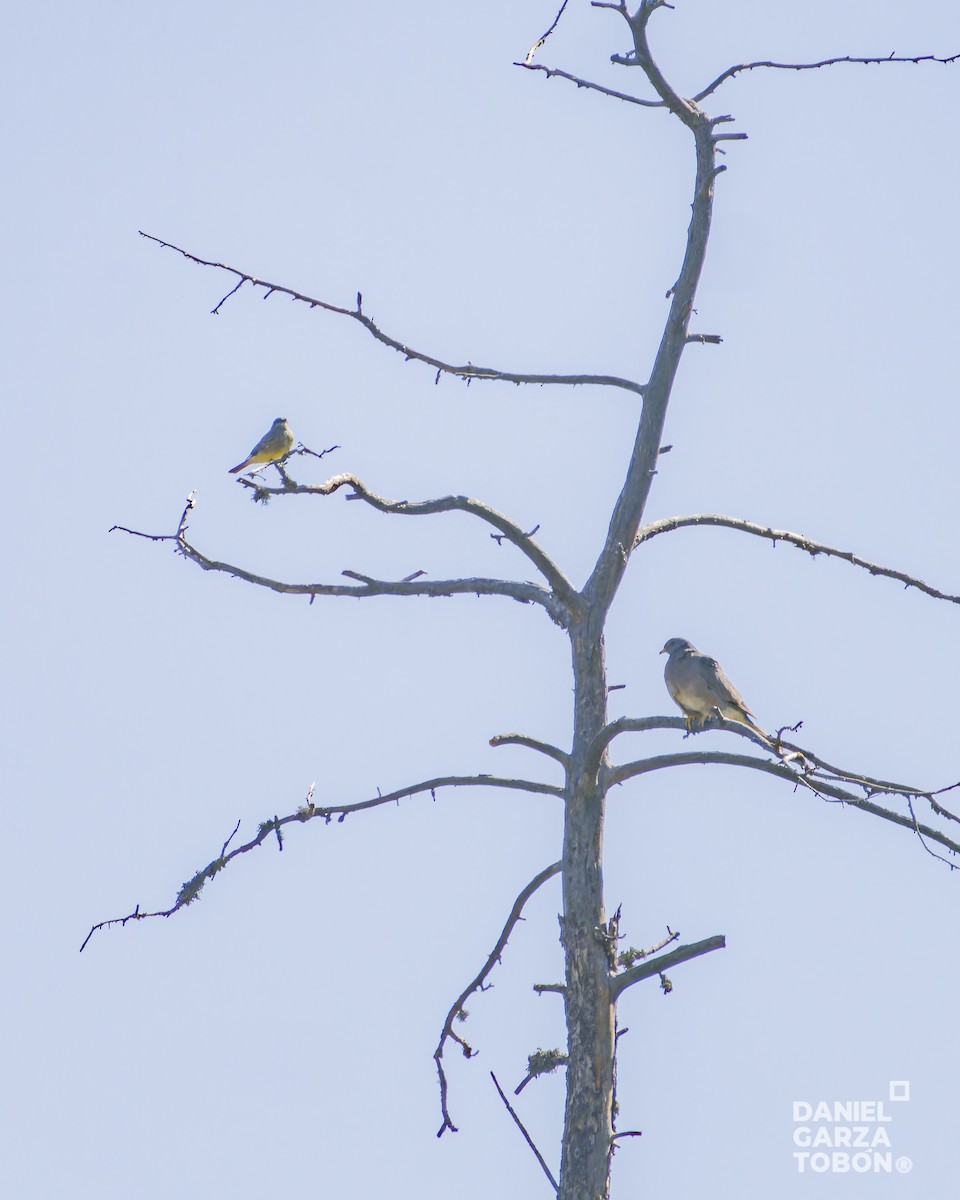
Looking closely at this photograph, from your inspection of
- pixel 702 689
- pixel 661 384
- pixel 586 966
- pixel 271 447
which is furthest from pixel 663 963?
pixel 271 447

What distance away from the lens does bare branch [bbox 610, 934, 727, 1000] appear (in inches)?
334

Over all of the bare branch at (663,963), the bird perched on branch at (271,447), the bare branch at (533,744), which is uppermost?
the bird perched on branch at (271,447)

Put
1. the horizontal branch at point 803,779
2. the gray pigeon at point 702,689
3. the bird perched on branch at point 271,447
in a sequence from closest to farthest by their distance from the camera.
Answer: the horizontal branch at point 803,779 < the gray pigeon at point 702,689 < the bird perched on branch at point 271,447

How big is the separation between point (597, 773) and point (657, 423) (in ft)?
6.76

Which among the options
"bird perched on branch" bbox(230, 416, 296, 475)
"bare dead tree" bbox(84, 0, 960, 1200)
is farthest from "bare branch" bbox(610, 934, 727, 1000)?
"bird perched on branch" bbox(230, 416, 296, 475)

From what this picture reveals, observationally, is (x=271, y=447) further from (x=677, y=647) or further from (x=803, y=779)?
(x=803, y=779)

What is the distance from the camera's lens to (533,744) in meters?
9.42

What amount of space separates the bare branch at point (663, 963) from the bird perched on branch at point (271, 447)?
23.2 ft

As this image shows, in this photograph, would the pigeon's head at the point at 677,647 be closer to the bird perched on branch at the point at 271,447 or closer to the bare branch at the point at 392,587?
the bare branch at the point at 392,587

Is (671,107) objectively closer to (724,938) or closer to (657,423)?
(657,423)

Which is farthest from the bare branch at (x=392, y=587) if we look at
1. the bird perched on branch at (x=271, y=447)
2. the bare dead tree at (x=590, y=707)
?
the bird perched on branch at (x=271, y=447)

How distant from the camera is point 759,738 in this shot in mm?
8094

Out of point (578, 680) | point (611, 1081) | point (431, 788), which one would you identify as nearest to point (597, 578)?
point (578, 680)

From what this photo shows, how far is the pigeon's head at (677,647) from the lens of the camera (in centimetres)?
1137
